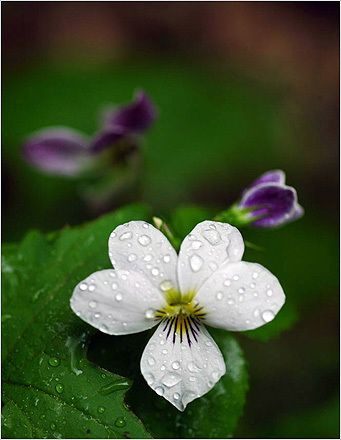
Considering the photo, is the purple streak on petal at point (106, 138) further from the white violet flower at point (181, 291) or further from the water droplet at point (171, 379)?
the water droplet at point (171, 379)

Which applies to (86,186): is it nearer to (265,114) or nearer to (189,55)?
(265,114)

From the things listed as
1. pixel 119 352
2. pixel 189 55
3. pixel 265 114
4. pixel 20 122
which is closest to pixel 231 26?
pixel 189 55

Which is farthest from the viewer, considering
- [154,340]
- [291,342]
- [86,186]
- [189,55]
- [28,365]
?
[189,55]

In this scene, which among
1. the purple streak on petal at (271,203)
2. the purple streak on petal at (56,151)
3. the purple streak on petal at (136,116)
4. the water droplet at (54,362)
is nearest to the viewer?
the water droplet at (54,362)

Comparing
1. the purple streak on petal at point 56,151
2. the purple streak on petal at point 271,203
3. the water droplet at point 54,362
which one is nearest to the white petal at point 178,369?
the water droplet at point 54,362

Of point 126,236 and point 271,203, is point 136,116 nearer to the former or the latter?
point 271,203

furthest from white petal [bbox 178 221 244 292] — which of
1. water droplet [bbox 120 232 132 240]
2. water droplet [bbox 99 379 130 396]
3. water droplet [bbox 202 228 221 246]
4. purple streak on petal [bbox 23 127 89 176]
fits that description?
purple streak on petal [bbox 23 127 89 176]
